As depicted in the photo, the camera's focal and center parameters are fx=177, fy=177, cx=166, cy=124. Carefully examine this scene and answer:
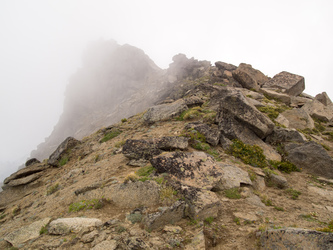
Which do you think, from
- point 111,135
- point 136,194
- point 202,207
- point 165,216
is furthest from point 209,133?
point 111,135

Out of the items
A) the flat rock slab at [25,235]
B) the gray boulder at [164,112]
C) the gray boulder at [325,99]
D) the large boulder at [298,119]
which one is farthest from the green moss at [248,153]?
the gray boulder at [325,99]

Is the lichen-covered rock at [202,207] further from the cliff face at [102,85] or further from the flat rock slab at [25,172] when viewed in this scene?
the cliff face at [102,85]

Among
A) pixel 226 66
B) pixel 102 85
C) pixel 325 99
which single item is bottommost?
pixel 325 99

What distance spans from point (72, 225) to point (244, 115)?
10938 millimetres

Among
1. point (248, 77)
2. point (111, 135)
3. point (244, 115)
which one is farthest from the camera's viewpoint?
point (248, 77)

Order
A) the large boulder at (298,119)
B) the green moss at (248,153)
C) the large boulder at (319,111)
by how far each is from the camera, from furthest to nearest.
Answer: the large boulder at (319,111) < the large boulder at (298,119) < the green moss at (248,153)

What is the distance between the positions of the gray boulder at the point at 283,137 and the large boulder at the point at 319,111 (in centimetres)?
986

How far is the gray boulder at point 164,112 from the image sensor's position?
16656 millimetres

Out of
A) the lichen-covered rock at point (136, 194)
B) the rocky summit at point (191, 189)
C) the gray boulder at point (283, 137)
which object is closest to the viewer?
the rocky summit at point (191, 189)

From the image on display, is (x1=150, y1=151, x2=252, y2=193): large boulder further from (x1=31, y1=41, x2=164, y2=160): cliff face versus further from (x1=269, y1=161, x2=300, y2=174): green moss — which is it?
(x1=31, y1=41, x2=164, y2=160): cliff face

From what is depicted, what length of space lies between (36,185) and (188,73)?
5281 centimetres

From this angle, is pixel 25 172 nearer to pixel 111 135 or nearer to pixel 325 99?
pixel 111 135

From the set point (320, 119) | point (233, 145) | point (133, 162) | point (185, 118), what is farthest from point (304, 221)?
point (320, 119)

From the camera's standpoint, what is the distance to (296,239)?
13.2ft
